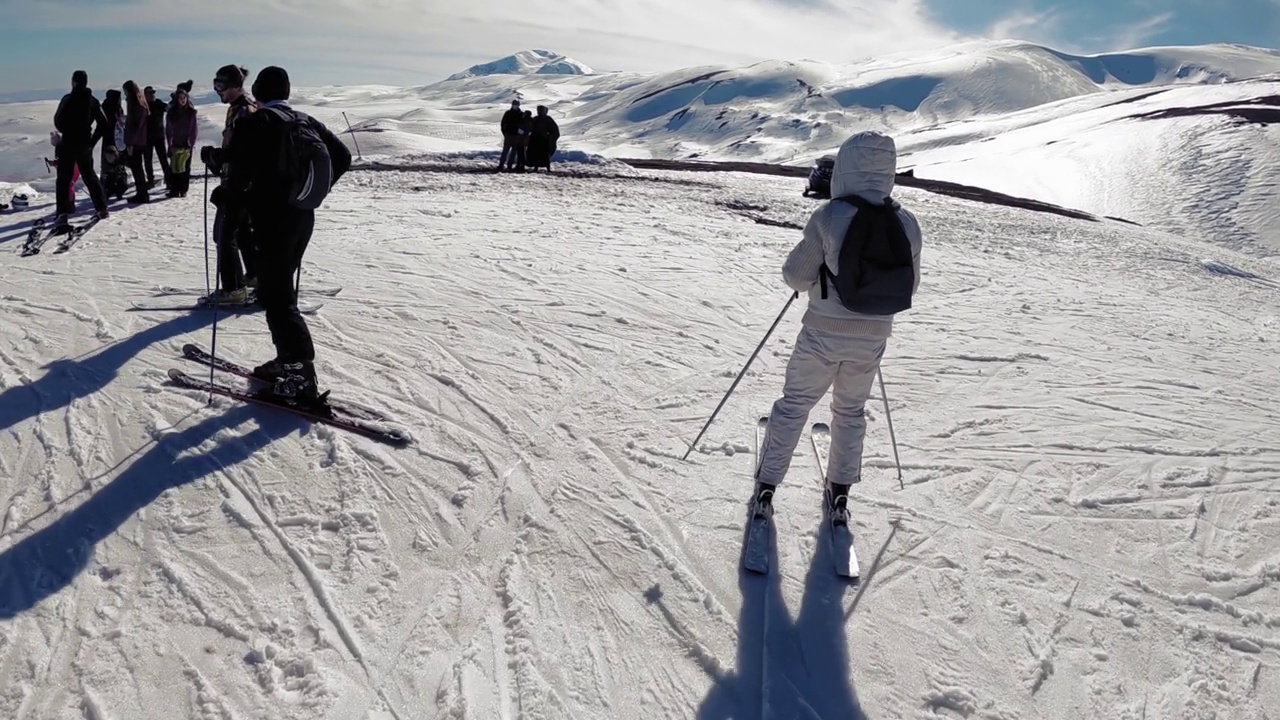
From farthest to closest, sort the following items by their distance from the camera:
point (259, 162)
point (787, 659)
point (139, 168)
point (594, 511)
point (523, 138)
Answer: point (523, 138), point (139, 168), point (259, 162), point (594, 511), point (787, 659)

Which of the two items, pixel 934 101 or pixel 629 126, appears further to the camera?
pixel 629 126

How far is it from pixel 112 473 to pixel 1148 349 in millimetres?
9613

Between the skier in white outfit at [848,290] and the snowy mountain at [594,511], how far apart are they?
2.16 feet

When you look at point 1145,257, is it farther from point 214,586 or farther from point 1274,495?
point 214,586

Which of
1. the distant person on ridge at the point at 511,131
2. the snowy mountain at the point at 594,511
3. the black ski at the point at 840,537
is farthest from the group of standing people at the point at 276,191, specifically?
the distant person on ridge at the point at 511,131

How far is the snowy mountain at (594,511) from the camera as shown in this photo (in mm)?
2916

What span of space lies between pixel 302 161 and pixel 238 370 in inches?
71.0

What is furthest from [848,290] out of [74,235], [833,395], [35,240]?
[74,235]

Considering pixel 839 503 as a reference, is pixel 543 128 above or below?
above

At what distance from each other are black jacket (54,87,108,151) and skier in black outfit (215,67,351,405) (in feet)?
20.5

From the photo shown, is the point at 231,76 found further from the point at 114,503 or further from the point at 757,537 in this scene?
the point at 757,537

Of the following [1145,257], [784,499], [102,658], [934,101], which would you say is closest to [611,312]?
[784,499]

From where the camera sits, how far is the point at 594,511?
4.02 meters

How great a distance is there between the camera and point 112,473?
3945 mm
